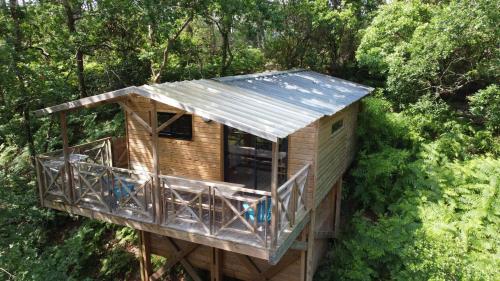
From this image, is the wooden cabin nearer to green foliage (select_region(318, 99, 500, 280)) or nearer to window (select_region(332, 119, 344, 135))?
window (select_region(332, 119, 344, 135))

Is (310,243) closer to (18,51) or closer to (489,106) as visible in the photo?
(489,106)

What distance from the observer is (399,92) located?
1386 cm

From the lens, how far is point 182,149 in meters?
9.22

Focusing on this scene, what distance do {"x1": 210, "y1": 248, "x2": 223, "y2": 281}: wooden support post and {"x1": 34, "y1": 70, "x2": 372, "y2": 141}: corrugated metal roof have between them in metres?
4.79

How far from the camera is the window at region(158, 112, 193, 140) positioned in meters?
9.01

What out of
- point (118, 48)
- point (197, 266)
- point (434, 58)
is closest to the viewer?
point (197, 266)

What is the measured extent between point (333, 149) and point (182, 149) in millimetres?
4186

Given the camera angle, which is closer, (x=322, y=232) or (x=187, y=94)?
(x=187, y=94)

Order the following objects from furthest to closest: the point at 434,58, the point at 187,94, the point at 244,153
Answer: the point at 434,58
the point at 244,153
the point at 187,94

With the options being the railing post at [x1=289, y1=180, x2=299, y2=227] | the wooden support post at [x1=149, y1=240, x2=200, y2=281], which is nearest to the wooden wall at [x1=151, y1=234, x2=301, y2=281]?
the wooden support post at [x1=149, y1=240, x2=200, y2=281]

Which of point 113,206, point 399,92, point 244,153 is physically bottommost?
point 113,206

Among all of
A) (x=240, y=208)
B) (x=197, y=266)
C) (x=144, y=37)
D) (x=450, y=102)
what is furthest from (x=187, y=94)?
(x=450, y=102)

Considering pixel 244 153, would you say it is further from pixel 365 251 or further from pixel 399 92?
pixel 399 92

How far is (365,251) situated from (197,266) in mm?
5136
